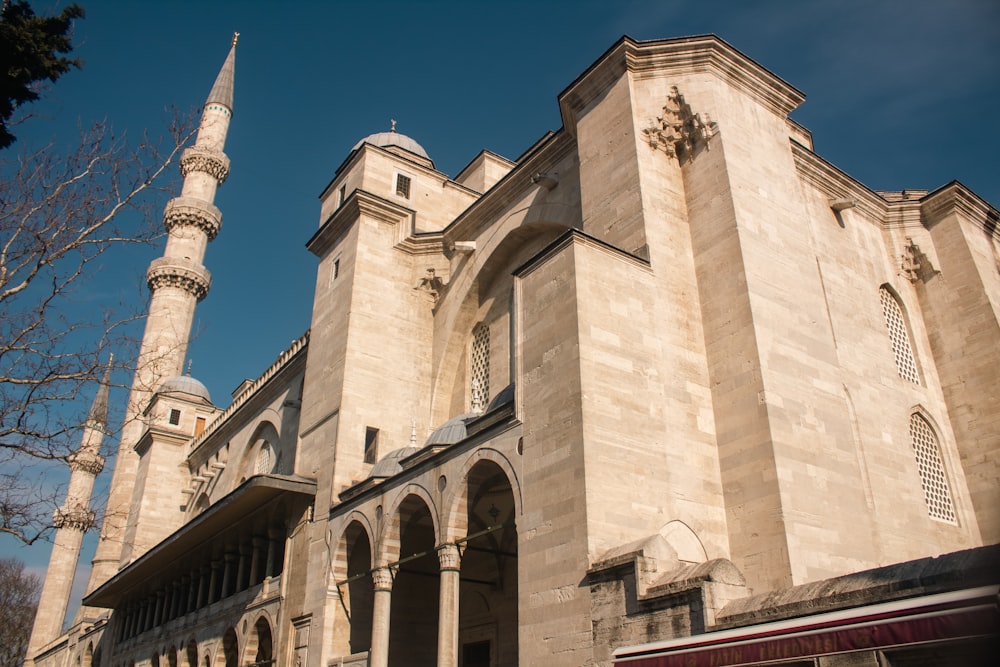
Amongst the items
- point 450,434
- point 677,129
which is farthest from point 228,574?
point 677,129

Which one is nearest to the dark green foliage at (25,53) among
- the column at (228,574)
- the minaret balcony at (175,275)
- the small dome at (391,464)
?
the small dome at (391,464)

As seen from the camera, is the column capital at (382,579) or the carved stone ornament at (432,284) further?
the carved stone ornament at (432,284)

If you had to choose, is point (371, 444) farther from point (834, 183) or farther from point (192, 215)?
point (192, 215)

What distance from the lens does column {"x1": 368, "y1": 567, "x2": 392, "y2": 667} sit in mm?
12539

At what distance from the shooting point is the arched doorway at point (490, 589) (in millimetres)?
14703

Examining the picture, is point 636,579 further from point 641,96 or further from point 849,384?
point 641,96

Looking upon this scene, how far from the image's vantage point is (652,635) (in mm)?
7969

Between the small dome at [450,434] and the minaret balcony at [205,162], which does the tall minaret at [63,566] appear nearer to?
the minaret balcony at [205,162]

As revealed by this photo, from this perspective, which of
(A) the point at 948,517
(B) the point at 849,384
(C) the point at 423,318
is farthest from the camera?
(C) the point at 423,318

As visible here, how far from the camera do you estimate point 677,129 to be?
1309cm

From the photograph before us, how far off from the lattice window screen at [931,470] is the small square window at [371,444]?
1025cm

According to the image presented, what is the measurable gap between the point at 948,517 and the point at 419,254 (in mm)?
12128

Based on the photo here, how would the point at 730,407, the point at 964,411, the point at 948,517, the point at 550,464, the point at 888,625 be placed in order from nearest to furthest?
the point at 888,625
the point at 550,464
the point at 730,407
the point at 948,517
the point at 964,411

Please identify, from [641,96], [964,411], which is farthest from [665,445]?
[964,411]
